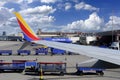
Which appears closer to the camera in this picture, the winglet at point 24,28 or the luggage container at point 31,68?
the winglet at point 24,28

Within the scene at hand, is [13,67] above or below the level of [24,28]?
below

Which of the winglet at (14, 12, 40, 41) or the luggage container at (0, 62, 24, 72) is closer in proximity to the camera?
the winglet at (14, 12, 40, 41)

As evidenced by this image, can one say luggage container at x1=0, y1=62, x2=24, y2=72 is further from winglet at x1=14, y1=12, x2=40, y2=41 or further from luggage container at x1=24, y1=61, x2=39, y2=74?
winglet at x1=14, y1=12, x2=40, y2=41

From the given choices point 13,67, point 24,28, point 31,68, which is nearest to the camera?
point 24,28

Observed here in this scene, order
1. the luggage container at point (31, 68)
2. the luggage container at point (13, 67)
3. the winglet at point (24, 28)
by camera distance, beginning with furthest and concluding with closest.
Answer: the luggage container at point (13, 67), the luggage container at point (31, 68), the winglet at point (24, 28)

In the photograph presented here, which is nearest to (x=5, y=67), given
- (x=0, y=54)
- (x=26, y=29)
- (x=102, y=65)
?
(x=26, y=29)

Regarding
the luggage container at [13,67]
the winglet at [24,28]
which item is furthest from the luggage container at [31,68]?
the winglet at [24,28]

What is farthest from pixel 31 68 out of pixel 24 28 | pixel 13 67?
pixel 24 28

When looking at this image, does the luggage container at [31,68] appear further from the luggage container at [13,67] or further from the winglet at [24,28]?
the winglet at [24,28]

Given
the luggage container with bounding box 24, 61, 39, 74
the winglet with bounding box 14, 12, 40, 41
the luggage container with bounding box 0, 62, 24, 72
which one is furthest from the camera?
the luggage container with bounding box 0, 62, 24, 72

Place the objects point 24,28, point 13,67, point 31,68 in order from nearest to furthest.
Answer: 1. point 24,28
2. point 31,68
3. point 13,67

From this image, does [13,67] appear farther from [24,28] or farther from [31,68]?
[24,28]

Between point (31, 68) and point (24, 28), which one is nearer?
point (24, 28)

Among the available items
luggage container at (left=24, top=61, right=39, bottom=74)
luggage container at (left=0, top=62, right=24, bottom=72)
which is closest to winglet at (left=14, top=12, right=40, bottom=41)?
luggage container at (left=24, top=61, right=39, bottom=74)
